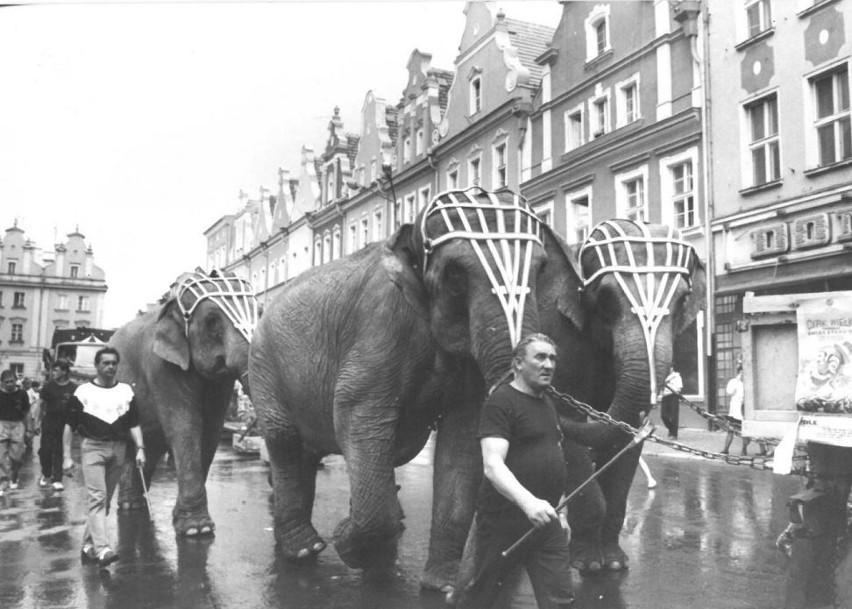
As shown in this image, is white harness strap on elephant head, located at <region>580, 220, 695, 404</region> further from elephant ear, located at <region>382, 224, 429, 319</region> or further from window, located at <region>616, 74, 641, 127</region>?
window, located at <region>616, 74, 641, 127</region>

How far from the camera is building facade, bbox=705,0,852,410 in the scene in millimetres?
15945

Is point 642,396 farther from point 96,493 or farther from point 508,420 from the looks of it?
point 96,493

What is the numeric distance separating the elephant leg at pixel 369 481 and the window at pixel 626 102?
18078mm

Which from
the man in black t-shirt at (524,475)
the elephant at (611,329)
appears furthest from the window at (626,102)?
the man in black t-shirt at (524,475)

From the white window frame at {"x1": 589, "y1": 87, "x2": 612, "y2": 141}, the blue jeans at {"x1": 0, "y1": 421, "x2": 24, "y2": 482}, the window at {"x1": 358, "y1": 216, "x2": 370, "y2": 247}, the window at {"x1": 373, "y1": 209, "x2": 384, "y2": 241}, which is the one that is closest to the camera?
the blue jeans at {"x1": 0, "y1": 421, "x2": 24, "y2": 482}

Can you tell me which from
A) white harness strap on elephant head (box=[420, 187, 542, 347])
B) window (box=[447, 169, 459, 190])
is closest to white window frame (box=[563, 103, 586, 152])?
window (box=[447, 169, 459, 190])

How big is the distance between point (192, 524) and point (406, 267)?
3.50 m

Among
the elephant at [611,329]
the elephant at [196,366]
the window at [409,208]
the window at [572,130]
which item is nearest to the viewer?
the elephant at [611,329]

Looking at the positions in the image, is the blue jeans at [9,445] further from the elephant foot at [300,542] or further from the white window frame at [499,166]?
the white window frame at [499,166]

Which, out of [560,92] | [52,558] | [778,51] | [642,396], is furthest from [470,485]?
[560,92]

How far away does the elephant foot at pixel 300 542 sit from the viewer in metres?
5.72

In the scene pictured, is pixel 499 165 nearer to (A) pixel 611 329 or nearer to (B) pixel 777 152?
(B) pixel 777 152

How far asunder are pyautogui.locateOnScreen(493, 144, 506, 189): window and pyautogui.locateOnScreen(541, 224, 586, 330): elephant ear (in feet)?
72.4

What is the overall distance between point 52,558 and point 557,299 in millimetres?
3986
